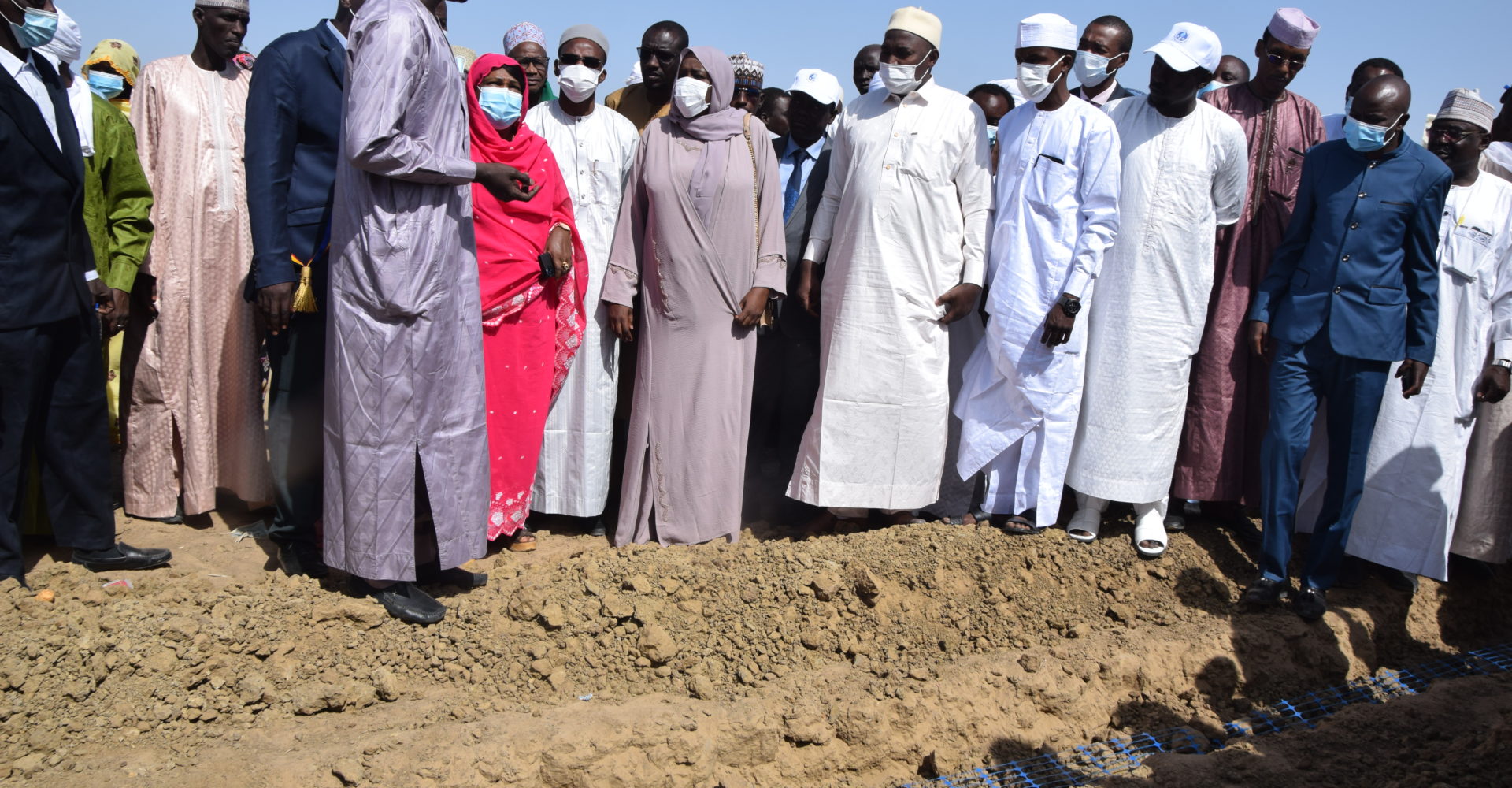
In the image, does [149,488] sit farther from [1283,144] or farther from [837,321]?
[1283,144]

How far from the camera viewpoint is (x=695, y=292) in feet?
14.9

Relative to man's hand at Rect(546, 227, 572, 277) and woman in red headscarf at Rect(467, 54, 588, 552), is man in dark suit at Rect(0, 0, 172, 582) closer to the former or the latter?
woman in red headscarf at Rect(467, 54, 588, 552)

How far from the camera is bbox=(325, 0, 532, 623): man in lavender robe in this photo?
339 centimetres

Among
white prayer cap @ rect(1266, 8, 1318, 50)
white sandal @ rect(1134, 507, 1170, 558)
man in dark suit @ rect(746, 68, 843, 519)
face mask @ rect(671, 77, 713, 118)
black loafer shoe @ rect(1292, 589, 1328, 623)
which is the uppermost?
white prayer cap @ rect(1266, 8, 1318, 50)

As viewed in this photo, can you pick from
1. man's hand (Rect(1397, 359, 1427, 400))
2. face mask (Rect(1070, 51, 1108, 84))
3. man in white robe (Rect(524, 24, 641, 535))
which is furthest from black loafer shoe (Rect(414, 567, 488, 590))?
man's hand (Rect(1397, 359, 1427, 400))

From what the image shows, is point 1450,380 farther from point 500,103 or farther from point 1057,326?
point 500,103

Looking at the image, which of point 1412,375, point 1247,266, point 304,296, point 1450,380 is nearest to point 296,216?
point 304,296

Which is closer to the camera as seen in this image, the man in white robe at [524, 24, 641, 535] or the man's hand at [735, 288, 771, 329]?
the man's hand at [735, 288, 771, 329]

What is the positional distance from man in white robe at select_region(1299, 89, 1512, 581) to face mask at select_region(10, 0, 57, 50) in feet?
17.6

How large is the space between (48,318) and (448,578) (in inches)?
62.5

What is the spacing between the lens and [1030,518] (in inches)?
190

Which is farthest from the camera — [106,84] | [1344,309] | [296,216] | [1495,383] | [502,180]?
[106,84]

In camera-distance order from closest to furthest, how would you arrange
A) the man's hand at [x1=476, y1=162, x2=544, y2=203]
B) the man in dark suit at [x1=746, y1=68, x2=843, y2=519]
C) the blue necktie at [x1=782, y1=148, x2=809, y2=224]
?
the man's hand at [x1=476, y1=162, x2=544, y2=203] → the man in dark suit at [x1=746, y1=68, x2=843, y2=519] → the blue necktie at [x1=782, y1=148, x2=809, y2=224]

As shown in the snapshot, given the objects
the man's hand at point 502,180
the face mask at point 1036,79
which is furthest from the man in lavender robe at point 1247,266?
the man's hand at point 502,180
